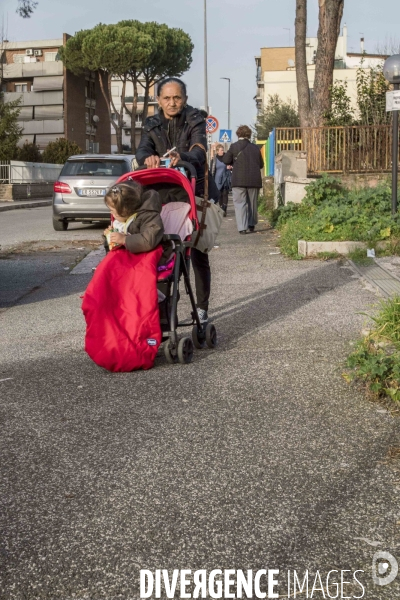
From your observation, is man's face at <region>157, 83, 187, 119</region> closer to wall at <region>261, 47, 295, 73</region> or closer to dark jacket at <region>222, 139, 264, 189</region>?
dark jacket at <region>222, 139, 264, 189</region>

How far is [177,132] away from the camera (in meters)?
6.17

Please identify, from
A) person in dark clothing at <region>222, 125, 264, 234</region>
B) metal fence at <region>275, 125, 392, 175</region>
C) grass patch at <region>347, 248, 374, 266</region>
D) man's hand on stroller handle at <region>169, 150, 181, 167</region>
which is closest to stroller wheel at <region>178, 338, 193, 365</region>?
man's hand on stroller handle at <region>169, 150, 181, 167</region>

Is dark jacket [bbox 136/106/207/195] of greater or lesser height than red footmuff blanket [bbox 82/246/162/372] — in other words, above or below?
above

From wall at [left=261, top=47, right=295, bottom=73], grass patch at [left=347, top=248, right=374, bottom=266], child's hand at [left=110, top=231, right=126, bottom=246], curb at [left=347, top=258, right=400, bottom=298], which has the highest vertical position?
wall at [left=261, top=47, right=295, bottom=73]

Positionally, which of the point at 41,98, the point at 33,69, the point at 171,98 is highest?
the point at 33,69

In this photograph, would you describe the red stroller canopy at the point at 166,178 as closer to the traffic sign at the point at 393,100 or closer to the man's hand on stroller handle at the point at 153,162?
the man's hand on stroller handle at the point at 153,162

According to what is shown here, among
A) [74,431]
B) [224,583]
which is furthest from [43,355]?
[224,583]

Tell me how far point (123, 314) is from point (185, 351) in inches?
20.4

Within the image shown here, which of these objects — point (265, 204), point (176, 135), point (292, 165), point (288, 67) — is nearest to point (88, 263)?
point (176, 135)

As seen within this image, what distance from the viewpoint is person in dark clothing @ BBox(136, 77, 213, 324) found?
606 cm

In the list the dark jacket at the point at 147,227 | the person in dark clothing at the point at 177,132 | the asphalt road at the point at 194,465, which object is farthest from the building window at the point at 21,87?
the dark jacket at the point at 147,227

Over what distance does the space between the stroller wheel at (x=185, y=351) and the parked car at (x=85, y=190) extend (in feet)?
40.4

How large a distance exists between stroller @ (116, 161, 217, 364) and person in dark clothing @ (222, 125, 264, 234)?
32.4 feet

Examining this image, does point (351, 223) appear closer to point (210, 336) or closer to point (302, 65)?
point (210, 336)
